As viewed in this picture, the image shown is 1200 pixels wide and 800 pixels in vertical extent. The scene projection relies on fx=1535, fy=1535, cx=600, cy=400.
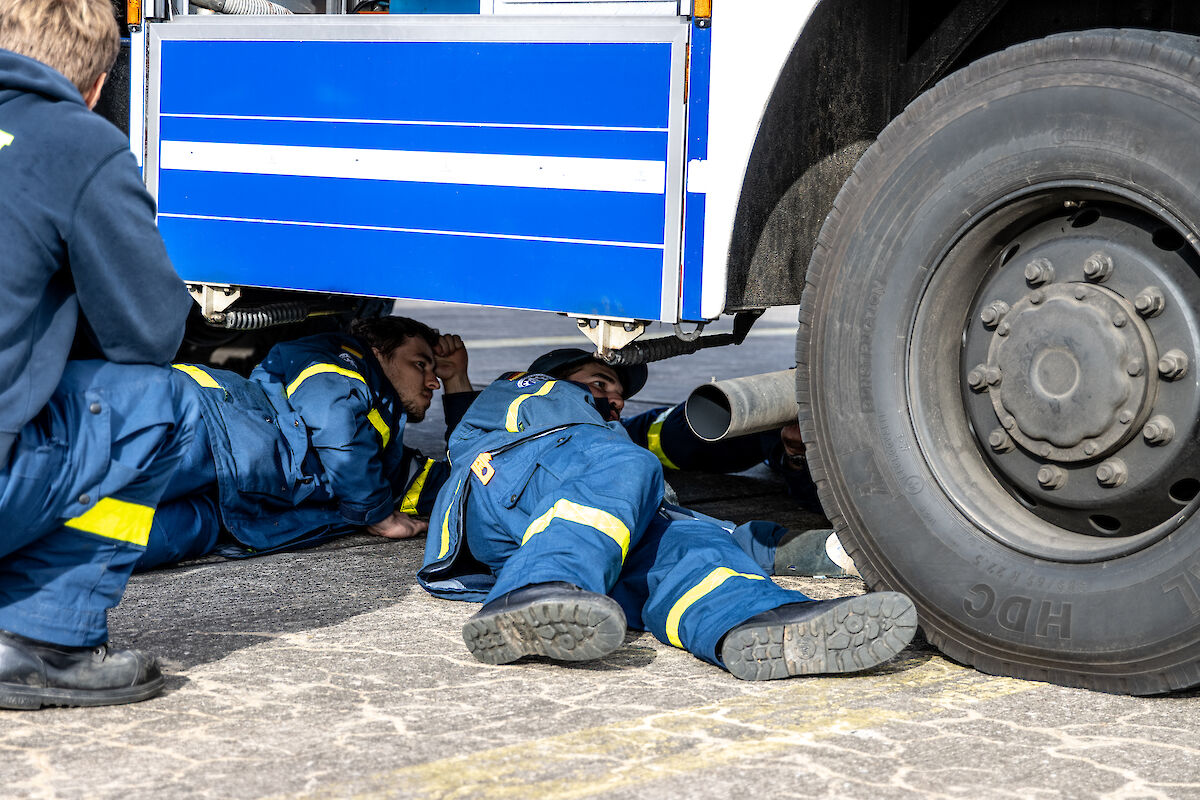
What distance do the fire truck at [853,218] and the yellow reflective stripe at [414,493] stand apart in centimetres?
76

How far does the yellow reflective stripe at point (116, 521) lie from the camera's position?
8.84ft

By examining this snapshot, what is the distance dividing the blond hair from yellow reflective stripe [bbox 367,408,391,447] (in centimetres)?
168

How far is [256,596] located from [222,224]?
1008 millimetres

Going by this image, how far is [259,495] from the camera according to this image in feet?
13.4

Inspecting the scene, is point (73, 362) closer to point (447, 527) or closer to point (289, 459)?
point (447, 527)

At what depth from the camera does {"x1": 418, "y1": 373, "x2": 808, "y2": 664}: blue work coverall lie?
3.12 m

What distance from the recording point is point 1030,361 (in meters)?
2.91

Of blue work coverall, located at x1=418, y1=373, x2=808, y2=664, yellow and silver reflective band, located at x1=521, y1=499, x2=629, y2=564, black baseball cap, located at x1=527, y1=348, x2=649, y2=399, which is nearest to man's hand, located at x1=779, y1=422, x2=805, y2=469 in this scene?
black baseball cap, located at x1=527, y1=348, x2=649, y2=399

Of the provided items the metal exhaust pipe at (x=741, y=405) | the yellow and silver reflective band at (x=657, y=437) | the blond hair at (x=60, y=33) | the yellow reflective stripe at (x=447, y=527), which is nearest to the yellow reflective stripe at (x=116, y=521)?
the blond hair at (x=60, y=33)

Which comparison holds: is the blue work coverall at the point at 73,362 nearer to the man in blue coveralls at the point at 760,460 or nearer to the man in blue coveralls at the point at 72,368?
the man in blue coveralls at the point at 72,368

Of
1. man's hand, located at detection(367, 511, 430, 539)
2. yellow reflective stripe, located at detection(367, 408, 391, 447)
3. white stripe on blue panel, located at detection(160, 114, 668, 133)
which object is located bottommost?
man's hand, located at detection(367, 511, 430, 539)

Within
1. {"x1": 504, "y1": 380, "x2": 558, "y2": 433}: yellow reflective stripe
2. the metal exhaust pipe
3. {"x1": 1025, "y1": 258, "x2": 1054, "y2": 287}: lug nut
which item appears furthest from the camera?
{"x1": 504, "y1": 380, "x2": 558, "y2": 433}: yellow reflective stripe

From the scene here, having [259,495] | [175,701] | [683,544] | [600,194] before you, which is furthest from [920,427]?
[259,495]

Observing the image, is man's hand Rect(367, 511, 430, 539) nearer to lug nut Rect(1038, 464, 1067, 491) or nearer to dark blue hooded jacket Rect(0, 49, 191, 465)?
dark blue hooded jacket Rect(0, 49, 191, 465)
